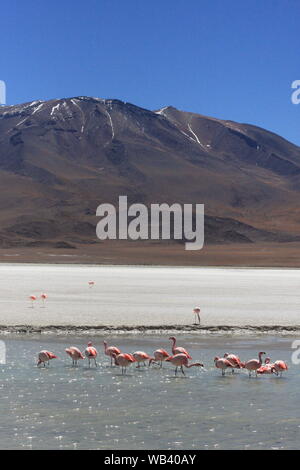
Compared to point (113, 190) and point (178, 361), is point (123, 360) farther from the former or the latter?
point (113, 190)

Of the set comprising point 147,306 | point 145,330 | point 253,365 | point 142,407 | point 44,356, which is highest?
point 147,306

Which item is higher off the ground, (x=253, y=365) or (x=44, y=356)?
(x=44, y=356)

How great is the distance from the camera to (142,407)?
32.4 feet

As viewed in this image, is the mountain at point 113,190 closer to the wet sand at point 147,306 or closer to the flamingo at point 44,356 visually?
the wet sand at point 147,306

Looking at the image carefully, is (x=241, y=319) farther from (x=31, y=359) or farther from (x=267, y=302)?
(x=31, y=359)

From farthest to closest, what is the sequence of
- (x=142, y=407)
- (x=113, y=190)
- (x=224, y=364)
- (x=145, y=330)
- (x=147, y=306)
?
(x=113, y=190), (x=147, y=306), (x=145, y=330), (x=224, y=364), (x=142, y=407)

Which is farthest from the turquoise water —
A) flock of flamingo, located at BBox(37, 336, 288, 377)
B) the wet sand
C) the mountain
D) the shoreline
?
the mountain

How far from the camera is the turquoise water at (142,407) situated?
8.34m

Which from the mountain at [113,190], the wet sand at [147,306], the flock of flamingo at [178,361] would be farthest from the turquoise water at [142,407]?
the mountain at [113,190]

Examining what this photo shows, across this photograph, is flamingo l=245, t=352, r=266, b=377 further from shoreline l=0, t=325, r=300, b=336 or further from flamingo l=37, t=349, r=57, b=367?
shoreline l=0, t=325, r=300, b=336

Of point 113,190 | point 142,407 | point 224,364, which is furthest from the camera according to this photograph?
point 113,190

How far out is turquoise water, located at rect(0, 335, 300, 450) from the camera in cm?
834

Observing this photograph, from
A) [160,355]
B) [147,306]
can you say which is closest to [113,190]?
[147,306]

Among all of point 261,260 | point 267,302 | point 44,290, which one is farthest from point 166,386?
point 261,260
